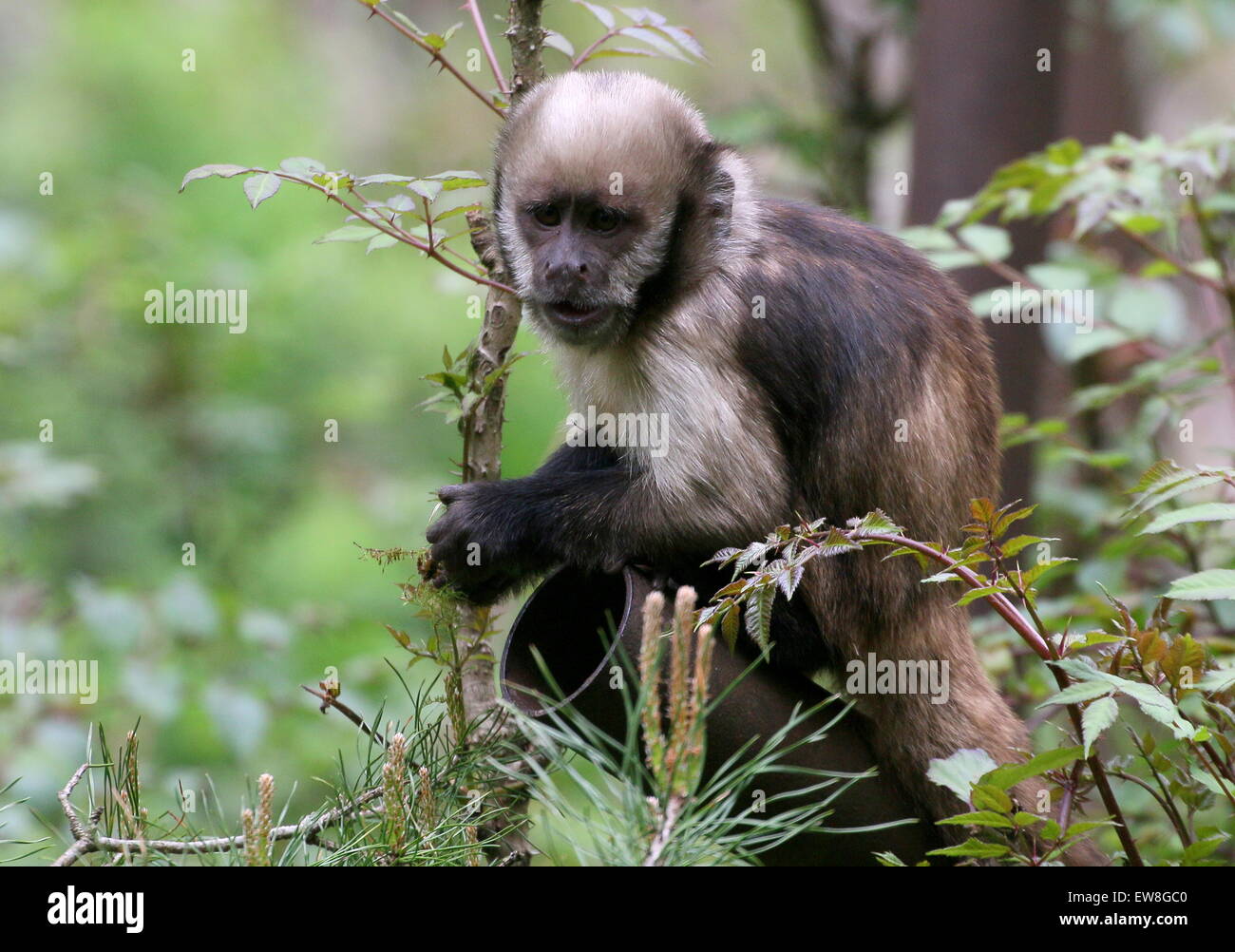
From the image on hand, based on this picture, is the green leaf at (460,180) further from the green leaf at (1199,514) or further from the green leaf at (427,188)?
the green leaf at (1199,514)

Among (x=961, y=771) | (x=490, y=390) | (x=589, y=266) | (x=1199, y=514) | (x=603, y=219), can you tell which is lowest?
(x=961, y=771)

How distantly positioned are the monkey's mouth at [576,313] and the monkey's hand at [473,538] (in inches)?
17.8

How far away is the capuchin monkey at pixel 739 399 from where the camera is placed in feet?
9.82

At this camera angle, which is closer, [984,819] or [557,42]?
[984,819]

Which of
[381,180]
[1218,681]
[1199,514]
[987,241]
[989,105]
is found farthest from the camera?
[989,105]

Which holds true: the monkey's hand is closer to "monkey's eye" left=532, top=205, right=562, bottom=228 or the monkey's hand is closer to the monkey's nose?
the monkey's nose

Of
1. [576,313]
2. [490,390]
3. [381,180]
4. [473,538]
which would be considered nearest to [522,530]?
[473,538]

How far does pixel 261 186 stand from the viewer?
2.44m

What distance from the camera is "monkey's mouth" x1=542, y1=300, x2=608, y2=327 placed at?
10.2 ft

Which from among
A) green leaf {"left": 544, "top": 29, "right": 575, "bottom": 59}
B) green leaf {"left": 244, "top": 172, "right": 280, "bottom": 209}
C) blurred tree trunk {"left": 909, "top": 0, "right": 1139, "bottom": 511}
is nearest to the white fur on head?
green leaf {"left": 544, "top": 29, "right": 575, "bottom": 59}

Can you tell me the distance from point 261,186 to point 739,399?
121 cm

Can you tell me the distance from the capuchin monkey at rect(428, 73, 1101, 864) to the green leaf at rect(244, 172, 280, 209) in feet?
2.68

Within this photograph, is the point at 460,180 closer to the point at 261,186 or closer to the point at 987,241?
the point at 261,186
